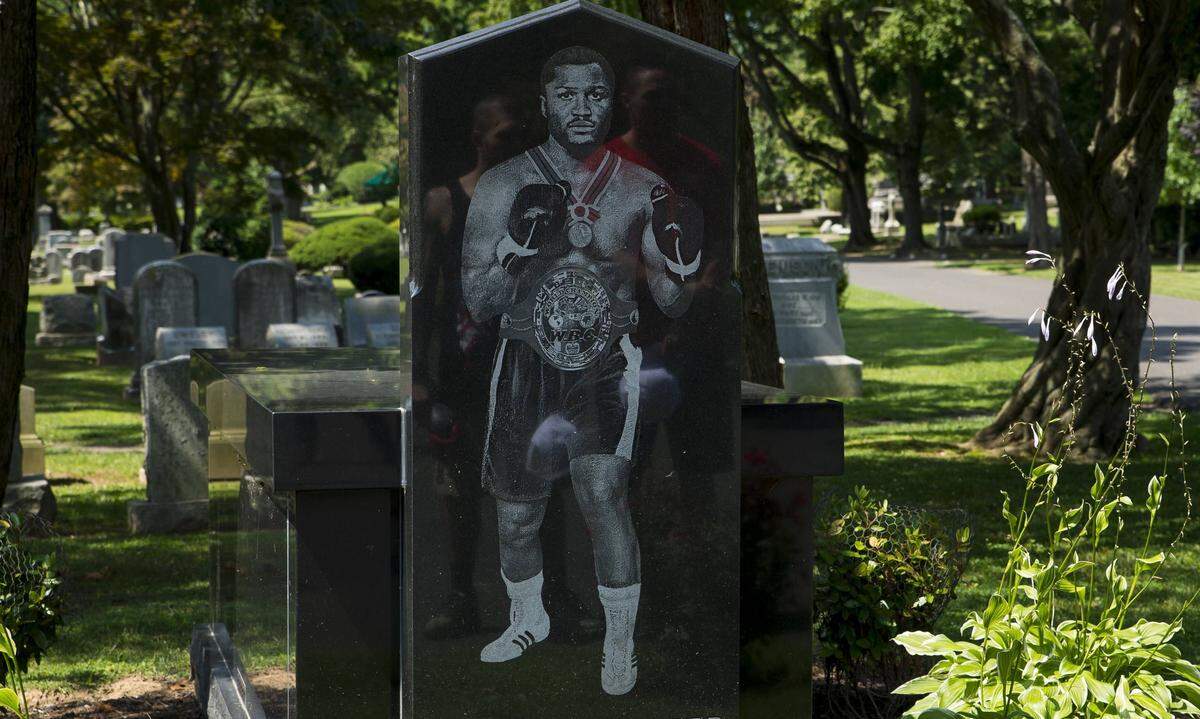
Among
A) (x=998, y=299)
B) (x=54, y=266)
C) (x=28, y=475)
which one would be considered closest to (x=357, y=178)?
(x=54, y=266)

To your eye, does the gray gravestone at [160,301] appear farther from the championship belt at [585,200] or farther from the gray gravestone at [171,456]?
the championship belt at [585,200]

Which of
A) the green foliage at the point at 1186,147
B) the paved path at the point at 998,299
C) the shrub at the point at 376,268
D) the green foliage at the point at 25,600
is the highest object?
the green foliage at the point at 1186,147

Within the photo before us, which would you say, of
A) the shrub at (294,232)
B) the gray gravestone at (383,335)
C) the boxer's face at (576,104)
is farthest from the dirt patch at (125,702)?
the shrub at (294,232)

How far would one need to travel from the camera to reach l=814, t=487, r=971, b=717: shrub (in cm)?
492

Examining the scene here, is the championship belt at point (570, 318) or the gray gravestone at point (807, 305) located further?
the gray gravestone at point (807, 305)

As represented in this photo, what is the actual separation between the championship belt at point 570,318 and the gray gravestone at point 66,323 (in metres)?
20.7

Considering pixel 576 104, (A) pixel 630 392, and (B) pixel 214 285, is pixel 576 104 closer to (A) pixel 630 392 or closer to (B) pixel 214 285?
(A) pixel 630 392

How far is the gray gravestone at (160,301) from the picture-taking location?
15062mm

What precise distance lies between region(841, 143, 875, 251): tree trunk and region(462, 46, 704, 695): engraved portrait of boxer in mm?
41422

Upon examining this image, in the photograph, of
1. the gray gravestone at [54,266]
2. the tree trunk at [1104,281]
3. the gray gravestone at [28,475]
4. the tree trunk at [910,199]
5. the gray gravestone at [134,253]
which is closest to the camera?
the gray gravestone at [28,475]

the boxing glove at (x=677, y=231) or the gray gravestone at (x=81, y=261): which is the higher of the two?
the boxing glove at (x=677, y=231)

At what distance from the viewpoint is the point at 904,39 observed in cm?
3444

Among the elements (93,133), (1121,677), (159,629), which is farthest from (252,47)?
(1121,677)

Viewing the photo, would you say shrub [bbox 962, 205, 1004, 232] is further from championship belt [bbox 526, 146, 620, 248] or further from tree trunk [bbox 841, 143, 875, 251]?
championship belt [bbox 526, 146, 620, 248]
